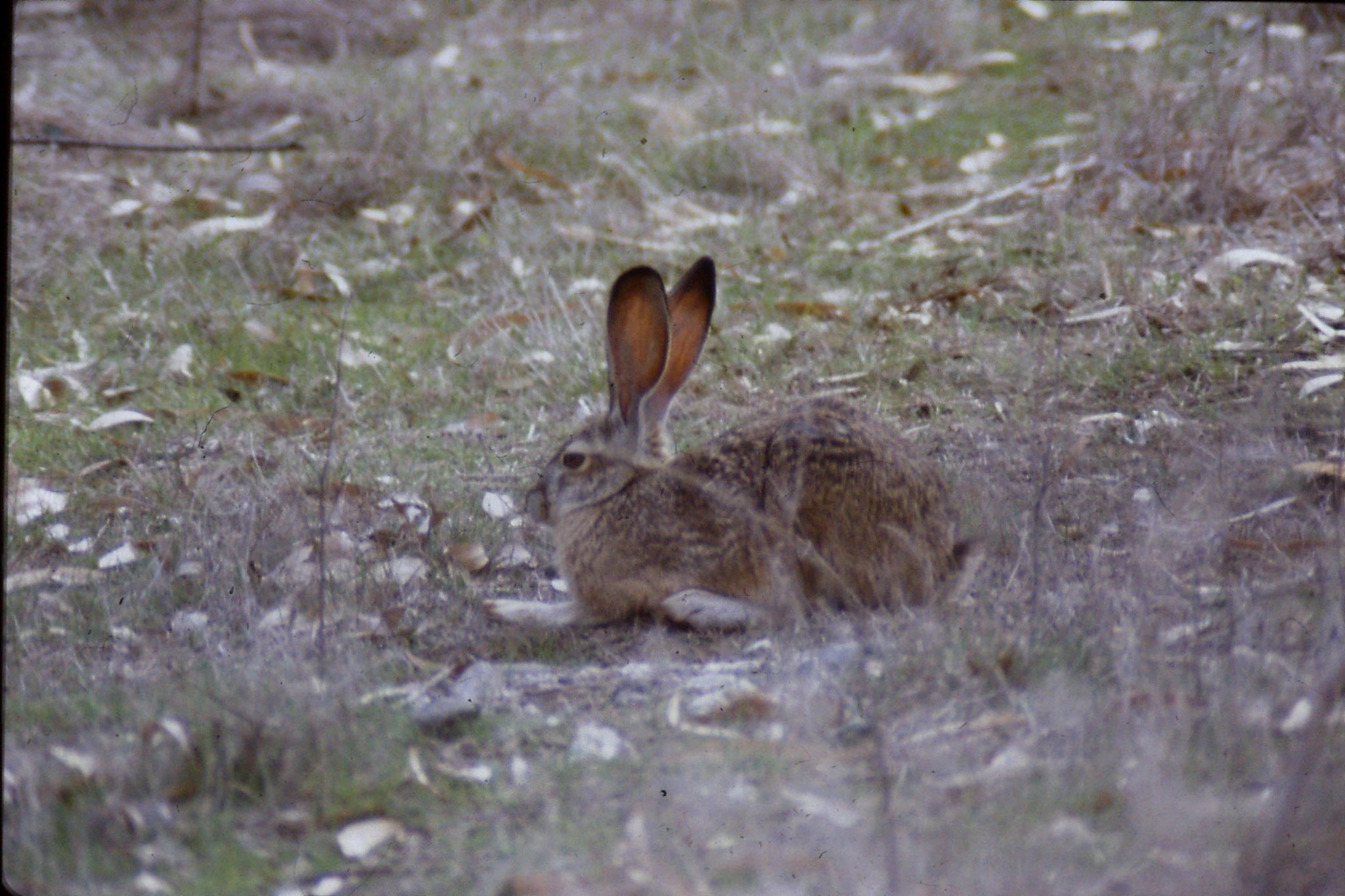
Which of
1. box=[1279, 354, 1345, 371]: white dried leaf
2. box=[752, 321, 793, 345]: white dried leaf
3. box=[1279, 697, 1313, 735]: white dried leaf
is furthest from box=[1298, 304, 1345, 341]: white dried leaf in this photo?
box=[1279, 697, 1313, 735]: white dried leaf

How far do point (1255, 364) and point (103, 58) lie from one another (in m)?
8.31

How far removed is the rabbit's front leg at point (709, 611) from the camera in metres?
3.75

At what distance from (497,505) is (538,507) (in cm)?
53

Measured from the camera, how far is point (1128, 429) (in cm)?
502

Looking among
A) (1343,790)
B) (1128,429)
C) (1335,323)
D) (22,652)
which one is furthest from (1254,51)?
(22,652)

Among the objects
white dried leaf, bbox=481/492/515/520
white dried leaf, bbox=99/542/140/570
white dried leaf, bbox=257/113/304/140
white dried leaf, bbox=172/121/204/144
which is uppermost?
white dried leaf, bbox=257/113/304/140

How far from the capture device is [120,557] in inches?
170

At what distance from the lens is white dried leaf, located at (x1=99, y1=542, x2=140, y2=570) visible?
4266 mm

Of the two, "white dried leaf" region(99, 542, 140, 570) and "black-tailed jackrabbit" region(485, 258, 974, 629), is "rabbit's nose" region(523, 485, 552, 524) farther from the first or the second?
"white dried leaf" region(99, 542, 140, 570)

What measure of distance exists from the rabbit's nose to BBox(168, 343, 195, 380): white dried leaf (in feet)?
8.29

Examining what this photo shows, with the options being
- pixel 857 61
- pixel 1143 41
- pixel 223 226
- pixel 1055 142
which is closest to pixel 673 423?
pixel 223 226

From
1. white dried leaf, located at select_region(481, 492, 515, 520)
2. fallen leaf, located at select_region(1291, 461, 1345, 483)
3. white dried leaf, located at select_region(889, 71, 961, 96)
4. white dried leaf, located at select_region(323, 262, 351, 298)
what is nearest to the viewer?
fallen leaf, located at select_region(1291, 461, 1345, 483)

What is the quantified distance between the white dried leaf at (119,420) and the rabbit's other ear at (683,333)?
2573 mm

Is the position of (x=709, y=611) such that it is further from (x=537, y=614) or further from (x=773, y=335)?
(x=773, y=335)
